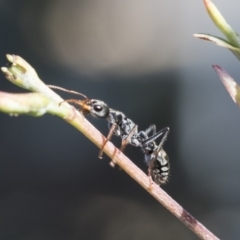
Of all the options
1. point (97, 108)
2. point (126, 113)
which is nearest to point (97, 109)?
point (97, 108)

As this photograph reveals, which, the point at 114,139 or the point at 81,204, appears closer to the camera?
the point at 114,139

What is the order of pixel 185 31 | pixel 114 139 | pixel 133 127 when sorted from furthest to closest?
pixel 185 31, pixel 114 139, pixel 133 127

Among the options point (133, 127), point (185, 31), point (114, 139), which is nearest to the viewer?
point (133, 127)

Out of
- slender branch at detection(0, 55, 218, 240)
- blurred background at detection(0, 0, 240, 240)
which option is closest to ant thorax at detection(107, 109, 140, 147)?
slender branch at detection(0, 55, 218, 240)

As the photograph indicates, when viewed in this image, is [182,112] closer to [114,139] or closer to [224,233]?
[114,139]

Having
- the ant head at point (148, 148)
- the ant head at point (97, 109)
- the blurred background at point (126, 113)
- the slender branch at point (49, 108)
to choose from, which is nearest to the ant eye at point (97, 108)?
the ant head at point (97, 109)

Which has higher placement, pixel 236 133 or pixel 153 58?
pixel 153 58

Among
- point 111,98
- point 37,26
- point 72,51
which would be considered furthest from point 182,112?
point 37,26

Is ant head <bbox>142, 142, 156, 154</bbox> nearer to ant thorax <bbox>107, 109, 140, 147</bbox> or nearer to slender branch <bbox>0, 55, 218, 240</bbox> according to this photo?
ant thorax <bbox>107, 109, 140, 147</bbox>
